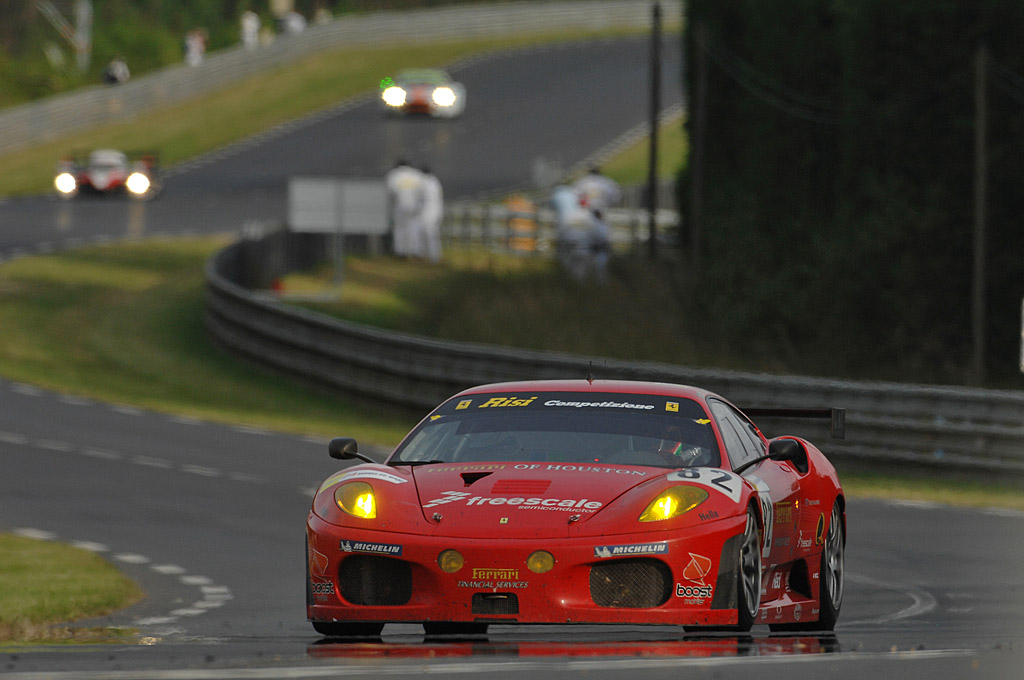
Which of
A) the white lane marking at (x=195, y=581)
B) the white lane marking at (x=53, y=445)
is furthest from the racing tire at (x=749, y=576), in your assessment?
A: the white lane marking at (x=53, y=445)

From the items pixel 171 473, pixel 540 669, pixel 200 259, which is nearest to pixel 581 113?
pixel 200 259

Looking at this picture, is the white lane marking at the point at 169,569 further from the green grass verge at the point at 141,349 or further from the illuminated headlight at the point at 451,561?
the green grass verge at the point at 141,349

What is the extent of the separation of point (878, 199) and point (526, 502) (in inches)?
872

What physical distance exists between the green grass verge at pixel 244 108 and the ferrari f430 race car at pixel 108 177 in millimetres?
3558

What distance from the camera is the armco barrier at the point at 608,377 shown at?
20156mm

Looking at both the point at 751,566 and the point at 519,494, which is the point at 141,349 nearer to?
the point at 519,494

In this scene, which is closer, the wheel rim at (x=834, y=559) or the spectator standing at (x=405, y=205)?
the wheel rim at (x=834, y=559)

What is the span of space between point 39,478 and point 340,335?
9153 millimetres

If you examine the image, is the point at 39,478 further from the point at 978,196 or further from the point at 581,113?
the point at 581,113

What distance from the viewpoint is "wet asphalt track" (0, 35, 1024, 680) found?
760cm

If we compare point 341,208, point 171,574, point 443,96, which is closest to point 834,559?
point 171,574

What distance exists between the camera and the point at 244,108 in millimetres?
71688

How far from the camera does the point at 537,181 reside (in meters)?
59.8

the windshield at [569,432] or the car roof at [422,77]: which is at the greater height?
the car roof at [422,77]
